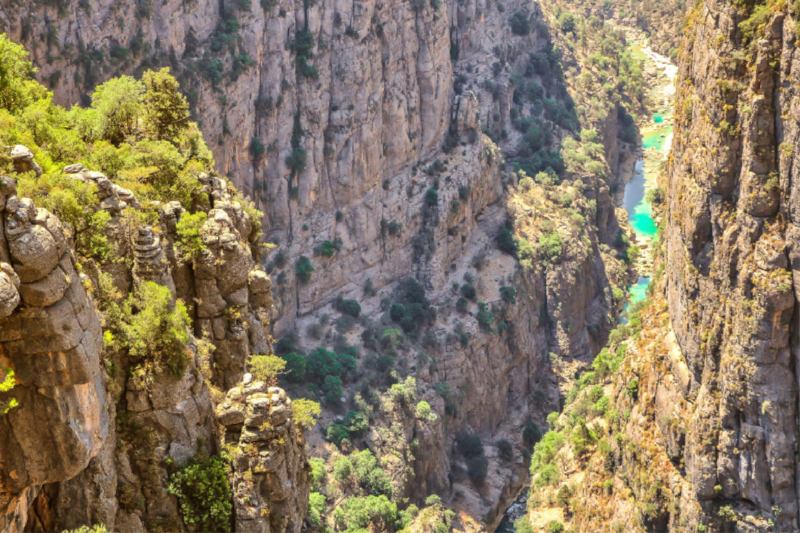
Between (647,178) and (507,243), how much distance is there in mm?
43857

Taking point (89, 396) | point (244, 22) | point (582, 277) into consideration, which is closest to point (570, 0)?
point (582, 277)

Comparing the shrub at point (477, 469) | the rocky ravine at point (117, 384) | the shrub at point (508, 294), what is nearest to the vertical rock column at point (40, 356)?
the rocky ravine at point (117, 384)

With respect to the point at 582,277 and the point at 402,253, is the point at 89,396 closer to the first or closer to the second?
the point at 402,253

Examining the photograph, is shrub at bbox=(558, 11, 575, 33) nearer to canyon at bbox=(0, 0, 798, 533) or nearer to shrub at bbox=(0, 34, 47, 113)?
canyon at bbox=(0, 0, 798, 533)

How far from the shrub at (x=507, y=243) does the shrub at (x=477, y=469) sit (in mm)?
31487

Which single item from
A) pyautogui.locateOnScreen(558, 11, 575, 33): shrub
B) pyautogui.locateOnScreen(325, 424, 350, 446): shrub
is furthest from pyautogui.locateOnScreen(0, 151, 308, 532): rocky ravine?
pyautogui.locateOnScreen(558, 11, 575, 33): shrub

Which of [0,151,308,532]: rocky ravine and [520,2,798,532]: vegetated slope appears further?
[520,2,798,532]: vegetated slope

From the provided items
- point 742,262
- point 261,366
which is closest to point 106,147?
point 261,366

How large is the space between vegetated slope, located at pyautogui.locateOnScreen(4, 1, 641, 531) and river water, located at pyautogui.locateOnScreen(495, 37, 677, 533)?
429 cm

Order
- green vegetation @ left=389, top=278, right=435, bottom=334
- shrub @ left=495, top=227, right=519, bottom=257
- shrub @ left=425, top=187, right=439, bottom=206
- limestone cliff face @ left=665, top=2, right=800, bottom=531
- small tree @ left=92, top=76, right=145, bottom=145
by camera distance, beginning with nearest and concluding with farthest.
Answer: small tree @ left=92, top=76, right=145, bottom=145, limestone cliff face @ left=665, top=2, right=800, bottom=531, green vegetation @ left=389, top=278, right=435, bottom=334, shrub @ left=425, top=187, right=439, bottom=206, shrub @ left=495, top=227, right=519, bottom=257

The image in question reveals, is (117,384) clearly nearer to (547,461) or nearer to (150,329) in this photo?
(150,329)

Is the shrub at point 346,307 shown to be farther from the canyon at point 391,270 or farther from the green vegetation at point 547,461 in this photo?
the green vegetation at point 547,461

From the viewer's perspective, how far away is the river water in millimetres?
128375

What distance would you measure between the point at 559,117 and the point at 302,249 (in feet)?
206
